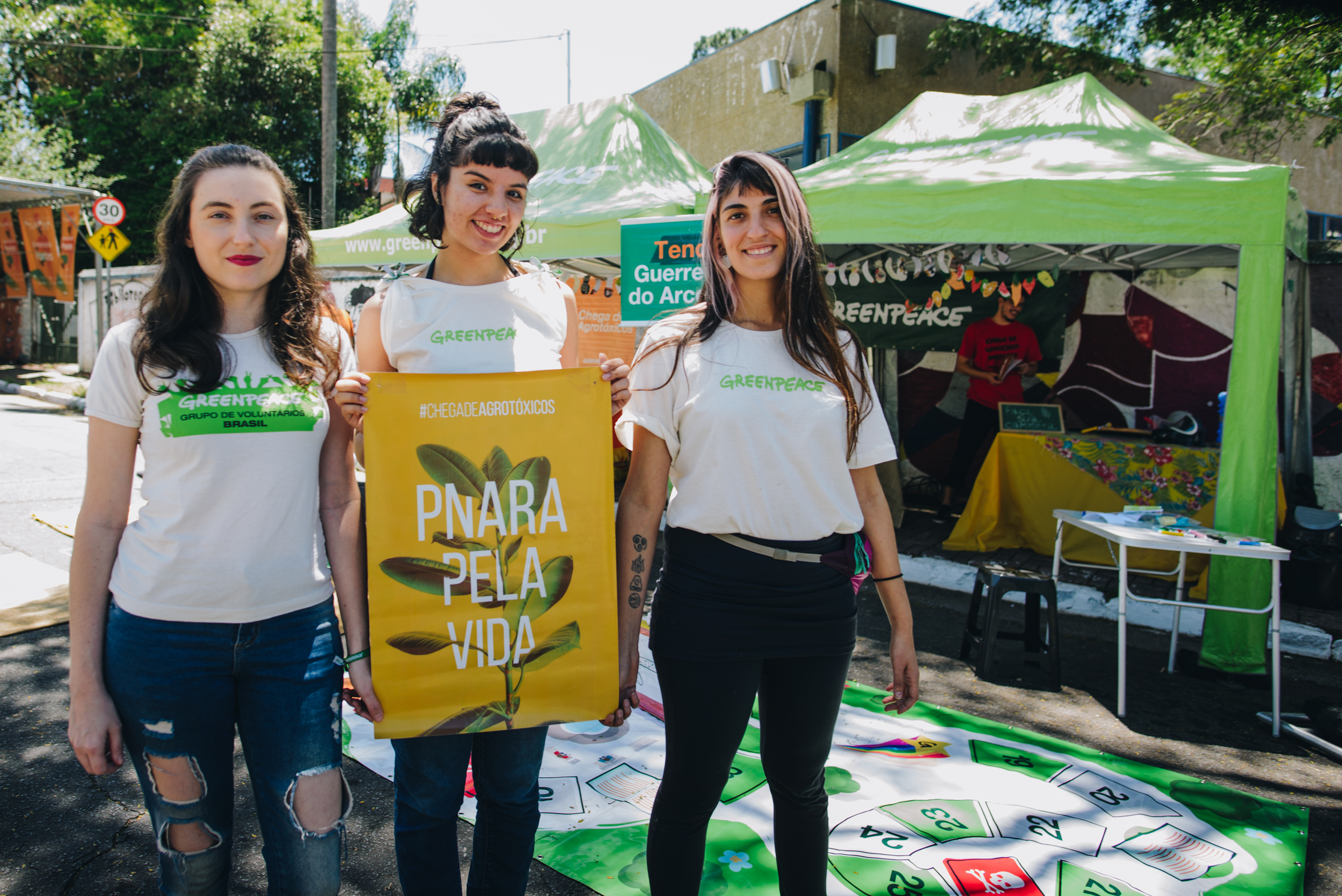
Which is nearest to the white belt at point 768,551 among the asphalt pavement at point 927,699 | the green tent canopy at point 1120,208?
the asphalt pavement at point 927,699

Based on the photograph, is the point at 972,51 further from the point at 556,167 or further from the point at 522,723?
the point at 522,723

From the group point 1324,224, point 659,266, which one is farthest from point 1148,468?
point 1324,224

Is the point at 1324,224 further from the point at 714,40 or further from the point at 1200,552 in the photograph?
the point at 714,40

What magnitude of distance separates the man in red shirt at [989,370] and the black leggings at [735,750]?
597 cm

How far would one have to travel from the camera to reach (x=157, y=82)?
2094 cm

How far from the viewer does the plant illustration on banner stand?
169 cm

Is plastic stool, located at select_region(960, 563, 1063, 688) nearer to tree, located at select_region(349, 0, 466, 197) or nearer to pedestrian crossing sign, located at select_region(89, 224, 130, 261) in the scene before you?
pedestrian crossing sign, located at select_region(89, 224, 130, 261)

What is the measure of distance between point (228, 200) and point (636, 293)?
3233mm

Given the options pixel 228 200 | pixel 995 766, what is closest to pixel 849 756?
pixel 995 766

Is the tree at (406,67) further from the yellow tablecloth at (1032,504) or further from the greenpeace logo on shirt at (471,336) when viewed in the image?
the greenpeace logo on shirt at (471,336)

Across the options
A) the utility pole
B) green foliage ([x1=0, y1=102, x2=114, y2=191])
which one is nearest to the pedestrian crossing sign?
the utility pole

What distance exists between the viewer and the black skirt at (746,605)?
177 centimetres

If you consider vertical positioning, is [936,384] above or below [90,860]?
above

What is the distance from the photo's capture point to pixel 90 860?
8.00 feet
